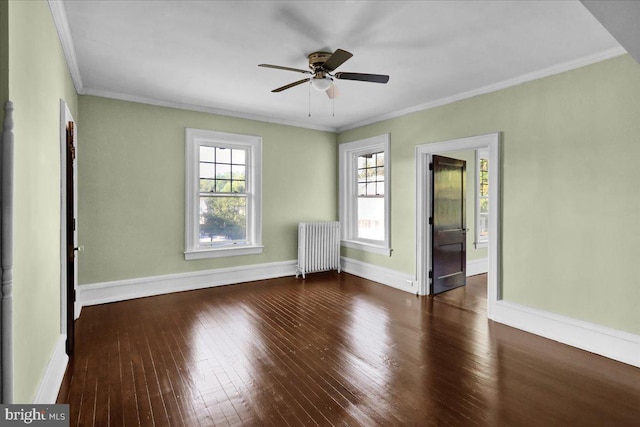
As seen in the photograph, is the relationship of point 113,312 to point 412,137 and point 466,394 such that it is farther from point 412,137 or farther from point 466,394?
point 412,137

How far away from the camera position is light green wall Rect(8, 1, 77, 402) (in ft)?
5.15

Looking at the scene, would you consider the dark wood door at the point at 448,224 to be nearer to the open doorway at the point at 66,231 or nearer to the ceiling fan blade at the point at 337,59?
the ceiling fan blade at the point at 337,59

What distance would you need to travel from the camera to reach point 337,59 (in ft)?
8.75

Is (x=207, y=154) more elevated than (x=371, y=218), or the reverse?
(x=207, y=154)

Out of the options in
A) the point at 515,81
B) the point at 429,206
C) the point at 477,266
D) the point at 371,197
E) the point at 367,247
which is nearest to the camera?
the point at 515,81

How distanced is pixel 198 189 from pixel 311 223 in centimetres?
196

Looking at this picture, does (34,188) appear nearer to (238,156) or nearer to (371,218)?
(238,156)

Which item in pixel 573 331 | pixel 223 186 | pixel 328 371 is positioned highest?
pixel 223 186

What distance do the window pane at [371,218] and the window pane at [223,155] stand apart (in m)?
2.47

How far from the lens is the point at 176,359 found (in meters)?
2.85

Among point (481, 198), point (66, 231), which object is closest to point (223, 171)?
point (66, 231)

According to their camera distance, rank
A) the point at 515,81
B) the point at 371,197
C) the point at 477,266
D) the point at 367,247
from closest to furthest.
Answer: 1. the point at 515,81
2. the point at 367,247
3. the point at 371,197
4. the point at 477,266

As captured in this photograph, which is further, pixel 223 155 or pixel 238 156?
pixel 238 156

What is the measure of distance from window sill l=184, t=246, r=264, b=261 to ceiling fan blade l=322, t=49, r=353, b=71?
3.30 metres
